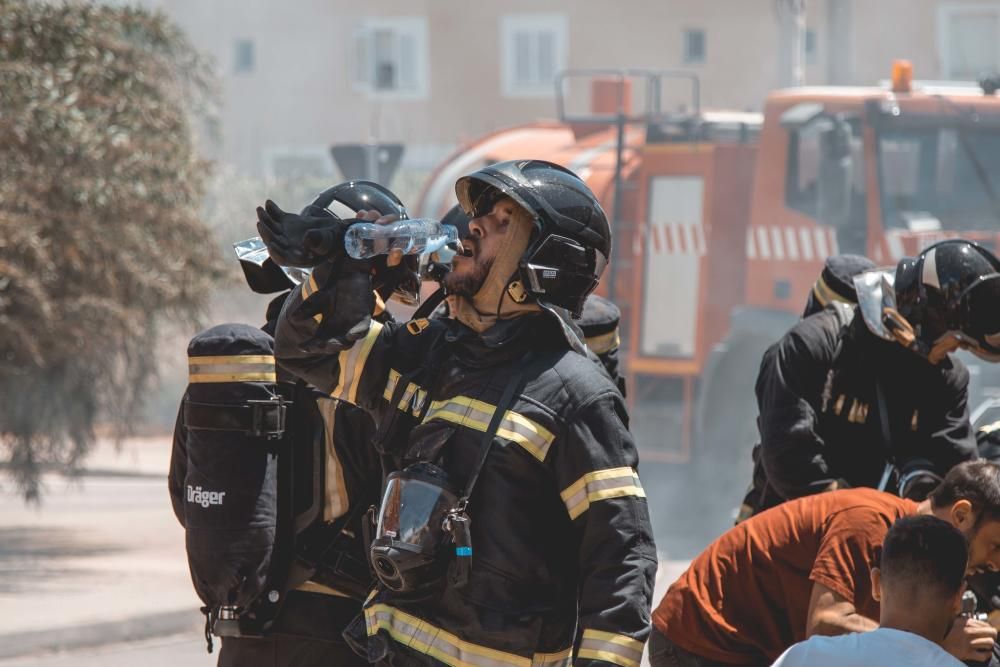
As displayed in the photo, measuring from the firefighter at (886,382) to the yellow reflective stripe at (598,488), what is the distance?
146 cm

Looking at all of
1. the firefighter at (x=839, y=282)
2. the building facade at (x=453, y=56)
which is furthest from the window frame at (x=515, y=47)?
the firefighter at (x=839, y=282)

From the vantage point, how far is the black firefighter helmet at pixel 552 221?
3148 millimetres

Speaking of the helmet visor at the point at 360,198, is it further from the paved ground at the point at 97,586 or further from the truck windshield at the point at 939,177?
the truck windshield at the point at 939,177

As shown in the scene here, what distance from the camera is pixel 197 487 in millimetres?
3709

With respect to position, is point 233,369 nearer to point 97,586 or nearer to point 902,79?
point 97,586

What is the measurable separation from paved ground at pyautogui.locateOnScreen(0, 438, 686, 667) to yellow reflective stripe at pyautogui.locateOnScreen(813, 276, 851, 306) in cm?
385

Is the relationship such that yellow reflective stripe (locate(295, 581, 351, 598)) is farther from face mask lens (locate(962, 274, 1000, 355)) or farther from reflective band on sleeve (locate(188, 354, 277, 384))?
face mask lens (locate(962, 274, 1000, 355))

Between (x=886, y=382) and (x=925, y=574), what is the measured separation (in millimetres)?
1611

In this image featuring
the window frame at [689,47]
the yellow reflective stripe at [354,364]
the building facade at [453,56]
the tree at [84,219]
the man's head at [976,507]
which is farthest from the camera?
the window frame at [689,47]

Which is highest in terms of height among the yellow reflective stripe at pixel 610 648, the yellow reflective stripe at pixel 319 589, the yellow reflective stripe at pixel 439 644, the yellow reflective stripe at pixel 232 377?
the yellow reflective stripe at pixel 232 377

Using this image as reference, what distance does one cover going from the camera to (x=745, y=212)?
37.3ft

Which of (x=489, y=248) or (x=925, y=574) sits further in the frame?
(x=489, y=248)

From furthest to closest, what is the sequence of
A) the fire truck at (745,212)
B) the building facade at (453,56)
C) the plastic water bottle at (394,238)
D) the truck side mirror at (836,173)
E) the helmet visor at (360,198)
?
the building facade at (453,56) < the fire truck at (745,212) < the truck side mirror at (836,173) < the helmet visor at (360,198) < the plastic water bottle at (394,238)

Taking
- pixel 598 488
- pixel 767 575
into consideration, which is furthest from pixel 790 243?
pixel 598 488
